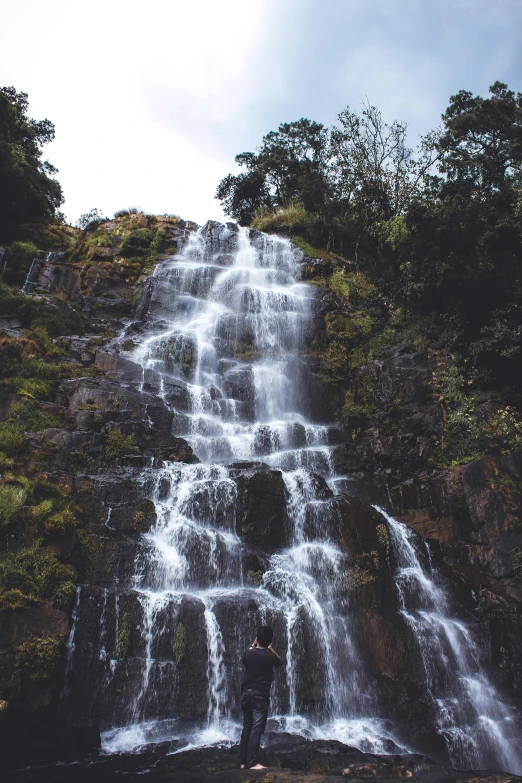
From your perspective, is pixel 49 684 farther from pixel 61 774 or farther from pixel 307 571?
pixel 307 571

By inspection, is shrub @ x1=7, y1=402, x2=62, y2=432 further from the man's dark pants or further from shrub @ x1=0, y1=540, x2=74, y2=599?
the man's dark pants

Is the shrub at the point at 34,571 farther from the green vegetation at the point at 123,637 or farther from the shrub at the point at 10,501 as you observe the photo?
the green vegetation at the point at 123,637

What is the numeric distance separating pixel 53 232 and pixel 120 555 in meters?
27.0

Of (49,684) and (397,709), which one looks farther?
(397,709)

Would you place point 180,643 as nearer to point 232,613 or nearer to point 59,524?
point 232,613

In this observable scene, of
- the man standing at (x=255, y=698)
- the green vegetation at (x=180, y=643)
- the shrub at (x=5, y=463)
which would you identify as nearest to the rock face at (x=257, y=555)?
the green vegetation at (x=180, y=643)

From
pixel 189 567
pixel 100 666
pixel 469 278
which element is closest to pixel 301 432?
pixel 189 567

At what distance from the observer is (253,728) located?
600 cm

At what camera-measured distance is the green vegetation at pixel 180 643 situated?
8961 millimetres

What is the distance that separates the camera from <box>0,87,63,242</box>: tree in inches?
1071

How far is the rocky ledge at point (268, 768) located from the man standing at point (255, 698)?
0.70 feet

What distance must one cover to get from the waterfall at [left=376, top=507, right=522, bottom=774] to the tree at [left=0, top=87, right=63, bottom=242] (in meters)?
28.7

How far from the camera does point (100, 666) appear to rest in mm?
8656

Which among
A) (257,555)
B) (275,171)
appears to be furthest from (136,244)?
(257,555)
